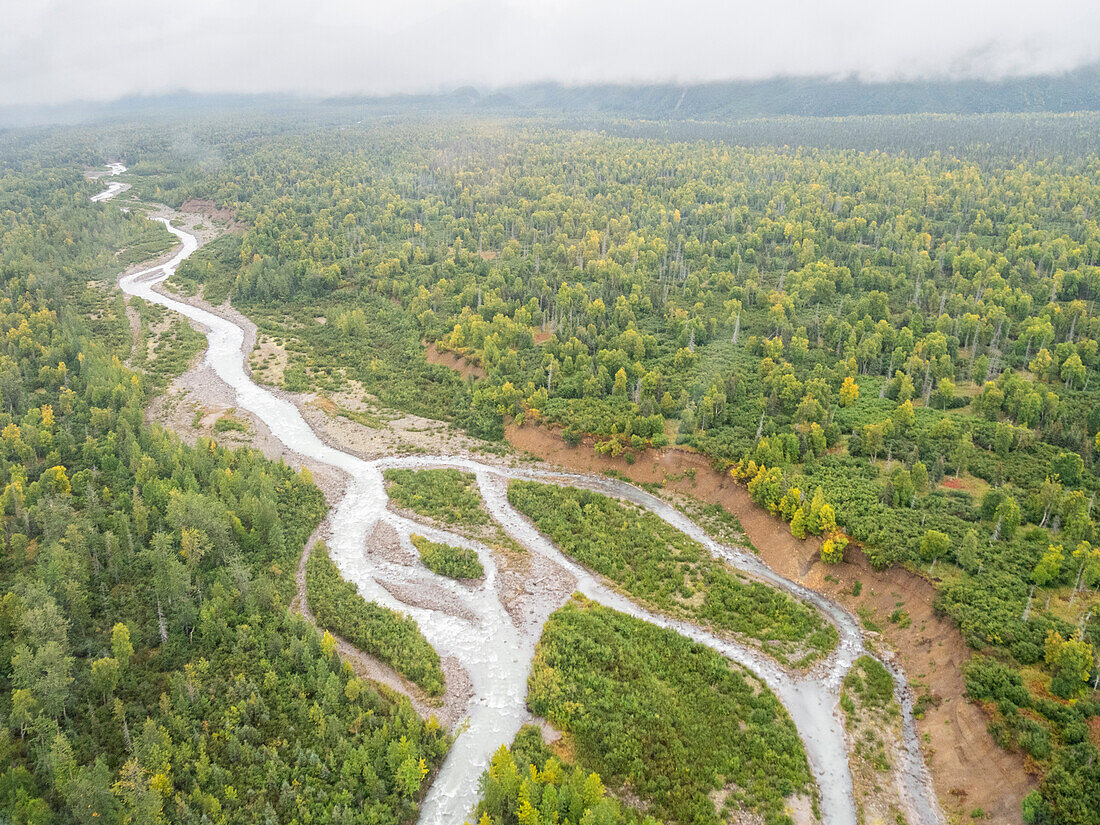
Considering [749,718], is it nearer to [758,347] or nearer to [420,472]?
[420,472]

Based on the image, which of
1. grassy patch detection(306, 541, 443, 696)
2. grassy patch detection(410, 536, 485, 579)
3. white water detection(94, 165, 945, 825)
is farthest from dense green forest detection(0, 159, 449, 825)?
grassy patch detection(410, 536, 485, 579)

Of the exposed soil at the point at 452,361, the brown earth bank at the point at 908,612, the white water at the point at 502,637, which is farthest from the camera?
the exposed soil at the point at 452,361

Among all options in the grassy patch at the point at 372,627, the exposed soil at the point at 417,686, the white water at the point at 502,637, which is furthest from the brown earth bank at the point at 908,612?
the exposed soil at the point at 417,686

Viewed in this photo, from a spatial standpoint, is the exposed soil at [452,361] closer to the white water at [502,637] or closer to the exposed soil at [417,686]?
the white water at [502,637]

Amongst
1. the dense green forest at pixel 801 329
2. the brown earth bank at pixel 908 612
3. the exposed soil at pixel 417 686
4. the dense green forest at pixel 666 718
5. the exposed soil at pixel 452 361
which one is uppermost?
the dense green forest at pixel 801 329

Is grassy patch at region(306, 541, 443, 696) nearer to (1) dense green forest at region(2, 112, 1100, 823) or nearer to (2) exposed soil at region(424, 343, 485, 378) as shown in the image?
(1) dense green forest at region(2, 112, 1100, 823)
